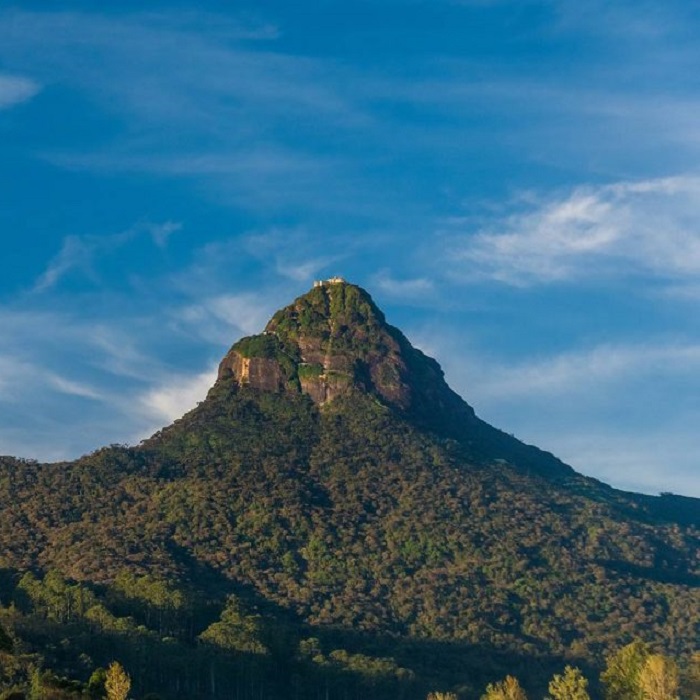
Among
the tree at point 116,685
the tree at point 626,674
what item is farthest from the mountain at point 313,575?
the tree at point 626,674

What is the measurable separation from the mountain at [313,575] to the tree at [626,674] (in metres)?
22.4

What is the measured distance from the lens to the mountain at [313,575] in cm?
12656

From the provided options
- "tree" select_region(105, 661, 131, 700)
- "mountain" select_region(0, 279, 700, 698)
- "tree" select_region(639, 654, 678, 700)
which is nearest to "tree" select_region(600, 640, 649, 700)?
"tree" select_region(639, 654, 678, 700)

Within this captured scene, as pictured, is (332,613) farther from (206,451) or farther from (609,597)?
(206,451)

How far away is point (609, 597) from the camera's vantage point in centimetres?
16862

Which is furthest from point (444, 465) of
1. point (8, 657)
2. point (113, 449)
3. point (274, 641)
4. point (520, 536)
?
point (8, 657)

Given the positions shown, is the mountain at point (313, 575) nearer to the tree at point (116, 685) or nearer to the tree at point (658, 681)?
the tree at point (116, 685)

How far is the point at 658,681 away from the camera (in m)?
98.3

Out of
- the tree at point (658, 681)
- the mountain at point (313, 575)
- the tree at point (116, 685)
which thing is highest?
the mountain at point (313, 575)

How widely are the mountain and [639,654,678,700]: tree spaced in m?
31.6

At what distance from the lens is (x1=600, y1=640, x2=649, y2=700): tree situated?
347 ft

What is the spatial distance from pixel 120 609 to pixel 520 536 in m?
67.6

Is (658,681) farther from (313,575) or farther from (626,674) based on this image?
(313,575)

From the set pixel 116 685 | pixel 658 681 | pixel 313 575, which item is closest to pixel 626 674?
A: pixel 658 681
